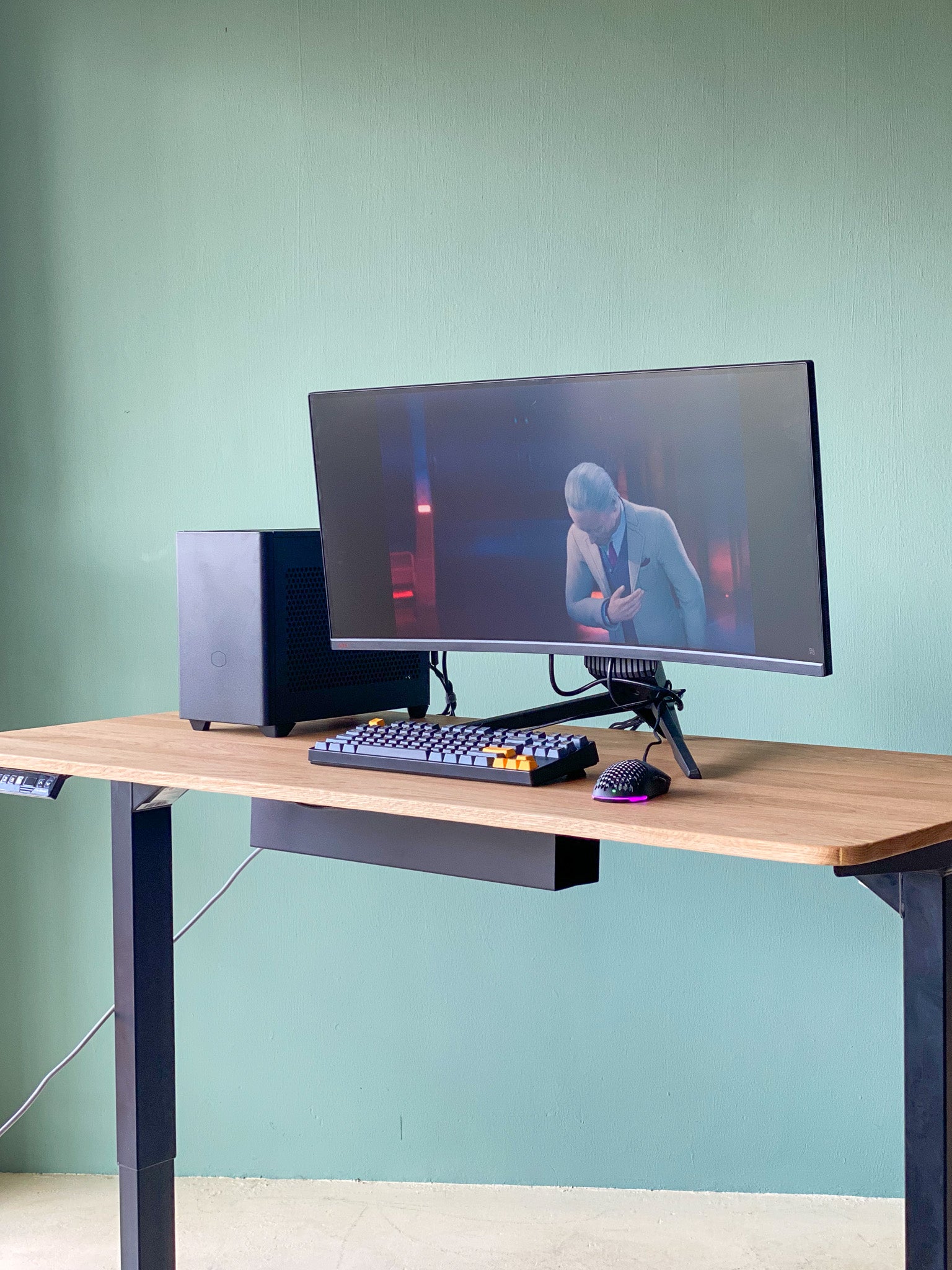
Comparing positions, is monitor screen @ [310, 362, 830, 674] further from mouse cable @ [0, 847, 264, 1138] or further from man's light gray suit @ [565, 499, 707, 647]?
mouse cable @ [0, 847, 264, 1138]

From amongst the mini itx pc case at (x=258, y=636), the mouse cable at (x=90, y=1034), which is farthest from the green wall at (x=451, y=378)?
the mini itx pc case at (x=258, y=636)

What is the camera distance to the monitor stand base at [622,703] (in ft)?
5.62

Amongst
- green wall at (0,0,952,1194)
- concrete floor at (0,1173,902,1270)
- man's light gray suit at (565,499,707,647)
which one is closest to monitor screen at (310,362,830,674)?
man's light gray suit at (565,499,707,647)

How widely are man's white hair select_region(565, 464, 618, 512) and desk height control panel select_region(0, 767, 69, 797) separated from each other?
77 centimetres

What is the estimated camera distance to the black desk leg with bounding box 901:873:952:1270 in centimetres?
138

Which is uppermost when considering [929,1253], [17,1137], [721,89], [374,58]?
[374,58]

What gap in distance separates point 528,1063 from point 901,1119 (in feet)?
2.26

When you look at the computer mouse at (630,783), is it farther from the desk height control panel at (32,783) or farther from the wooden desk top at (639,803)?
the desk height control panel at (32,783)

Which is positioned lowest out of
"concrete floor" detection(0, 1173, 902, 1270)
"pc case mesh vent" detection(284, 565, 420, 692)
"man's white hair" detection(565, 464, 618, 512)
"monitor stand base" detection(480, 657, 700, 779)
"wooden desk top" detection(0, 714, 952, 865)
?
"concrete floor" detection(0, 1173, 902, 1270)

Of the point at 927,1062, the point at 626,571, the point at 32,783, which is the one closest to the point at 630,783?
the point at 626,571

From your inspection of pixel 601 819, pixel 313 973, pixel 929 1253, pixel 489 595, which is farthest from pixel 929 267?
pixel 313 973

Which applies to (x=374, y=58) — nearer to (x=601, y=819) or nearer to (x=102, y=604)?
(x=102, y=604)

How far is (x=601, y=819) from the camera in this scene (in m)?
1.31

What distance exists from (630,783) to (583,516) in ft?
1.31
